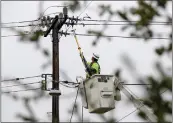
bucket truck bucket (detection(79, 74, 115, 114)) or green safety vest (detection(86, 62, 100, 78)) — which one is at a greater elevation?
green safety vest (detection(86, 62, 100, 78))

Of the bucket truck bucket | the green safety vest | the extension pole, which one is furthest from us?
the extension pole

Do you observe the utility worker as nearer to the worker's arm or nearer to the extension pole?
the worker's arm

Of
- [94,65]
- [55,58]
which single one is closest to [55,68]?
[55,58]

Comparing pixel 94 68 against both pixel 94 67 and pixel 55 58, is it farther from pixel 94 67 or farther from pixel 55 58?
pixel 55 58

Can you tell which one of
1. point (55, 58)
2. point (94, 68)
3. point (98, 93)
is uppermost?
point (55, 58)

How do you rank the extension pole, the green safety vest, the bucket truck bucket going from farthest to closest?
the extension pole
the green safety vest
the bucket truck bucket

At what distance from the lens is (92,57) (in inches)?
548

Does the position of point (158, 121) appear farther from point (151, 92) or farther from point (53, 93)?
point (53, 93)

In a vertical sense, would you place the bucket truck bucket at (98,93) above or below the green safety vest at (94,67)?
below

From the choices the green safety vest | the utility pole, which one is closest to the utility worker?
the green safety vest

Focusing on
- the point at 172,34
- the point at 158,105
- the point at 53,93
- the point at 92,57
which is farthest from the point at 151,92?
the point at 53,93

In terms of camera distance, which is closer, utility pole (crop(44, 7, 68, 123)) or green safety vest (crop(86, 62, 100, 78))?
green safety vest (crop(86, 62, 100, 78))

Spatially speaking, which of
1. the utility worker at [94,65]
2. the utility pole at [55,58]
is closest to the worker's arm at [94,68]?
the utility worker at [94,65]

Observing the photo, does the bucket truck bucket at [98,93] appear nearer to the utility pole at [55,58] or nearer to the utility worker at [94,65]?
the utility worker at [94,65]
